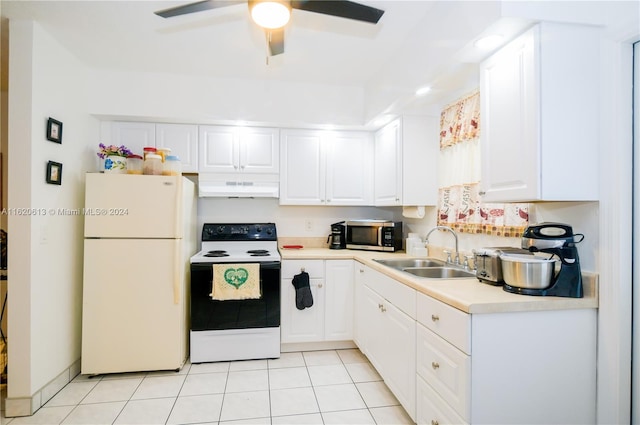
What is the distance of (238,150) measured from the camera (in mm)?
3094

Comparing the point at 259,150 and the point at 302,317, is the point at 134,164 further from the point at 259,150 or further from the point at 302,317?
the point at 302,317

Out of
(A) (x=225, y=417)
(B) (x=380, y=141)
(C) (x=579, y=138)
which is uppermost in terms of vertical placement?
(B) (x=380, y=141)

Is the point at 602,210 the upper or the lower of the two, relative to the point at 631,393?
upper

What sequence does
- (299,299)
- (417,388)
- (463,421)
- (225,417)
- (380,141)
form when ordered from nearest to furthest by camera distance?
(463,421), (417,388), (225,417), (299,299), (380,141)

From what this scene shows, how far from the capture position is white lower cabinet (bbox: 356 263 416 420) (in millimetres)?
1803

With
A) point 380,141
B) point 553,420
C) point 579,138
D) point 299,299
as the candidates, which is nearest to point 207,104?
point 380,141

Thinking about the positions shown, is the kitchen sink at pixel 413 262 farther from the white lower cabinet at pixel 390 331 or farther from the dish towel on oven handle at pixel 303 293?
the dish towel on oven handle at pixel 303 293

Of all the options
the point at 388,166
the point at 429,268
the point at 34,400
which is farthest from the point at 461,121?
the point at 34,400

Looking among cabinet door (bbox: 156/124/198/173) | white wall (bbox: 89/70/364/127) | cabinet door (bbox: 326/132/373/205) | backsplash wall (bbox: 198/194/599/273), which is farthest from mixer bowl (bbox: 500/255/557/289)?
cabinet door (bbox: 156/124/198/173)

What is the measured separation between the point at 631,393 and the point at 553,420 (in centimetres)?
37

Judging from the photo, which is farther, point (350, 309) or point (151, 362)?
point (350, 309)

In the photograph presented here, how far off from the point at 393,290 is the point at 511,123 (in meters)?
1.15

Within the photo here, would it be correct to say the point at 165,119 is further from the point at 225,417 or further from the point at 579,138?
the point at 579,138

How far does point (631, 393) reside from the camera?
141cm
